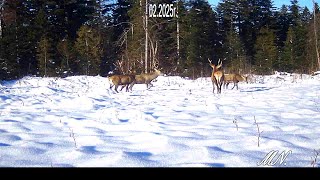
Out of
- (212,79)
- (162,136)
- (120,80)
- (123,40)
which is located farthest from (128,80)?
(162,136)

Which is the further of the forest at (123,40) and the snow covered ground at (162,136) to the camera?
the forest at (123,40)

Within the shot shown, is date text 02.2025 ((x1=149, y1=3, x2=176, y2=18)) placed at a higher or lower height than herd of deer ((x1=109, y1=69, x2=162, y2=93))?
higher

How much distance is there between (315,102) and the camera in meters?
4.90

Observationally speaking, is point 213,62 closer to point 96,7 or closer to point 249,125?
point 96,7

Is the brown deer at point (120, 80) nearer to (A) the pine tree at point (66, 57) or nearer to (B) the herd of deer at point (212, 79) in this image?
(B) the herd of deer at point (212, 79)

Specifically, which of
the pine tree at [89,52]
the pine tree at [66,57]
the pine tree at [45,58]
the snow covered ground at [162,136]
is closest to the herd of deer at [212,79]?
the pine tree at [89,52]

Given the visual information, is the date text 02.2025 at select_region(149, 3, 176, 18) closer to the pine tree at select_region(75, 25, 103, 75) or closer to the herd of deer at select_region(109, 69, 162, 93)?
the herd of deer at select_region(109, 69, 162, 93)

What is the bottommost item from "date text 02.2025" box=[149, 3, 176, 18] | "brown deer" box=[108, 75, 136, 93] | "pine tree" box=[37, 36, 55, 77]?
"brown deer" box=[108, 75, 136, 93]

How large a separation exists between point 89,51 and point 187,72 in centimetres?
435

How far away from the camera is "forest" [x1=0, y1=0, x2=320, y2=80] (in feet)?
18.5

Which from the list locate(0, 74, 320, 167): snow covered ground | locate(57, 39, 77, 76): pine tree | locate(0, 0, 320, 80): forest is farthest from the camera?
locate(57, 39, 77, 76): pine tree

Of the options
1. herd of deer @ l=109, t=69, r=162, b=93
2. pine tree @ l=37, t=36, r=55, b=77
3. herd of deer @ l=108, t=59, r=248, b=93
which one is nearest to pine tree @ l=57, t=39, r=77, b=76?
pine tree @ l=37, t=36, r=55, b=77

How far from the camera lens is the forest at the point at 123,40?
5.62 m

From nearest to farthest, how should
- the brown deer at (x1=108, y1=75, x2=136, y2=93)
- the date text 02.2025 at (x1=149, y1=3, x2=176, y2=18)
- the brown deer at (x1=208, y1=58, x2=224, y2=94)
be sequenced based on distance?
the brown deer at (x1=208, y1=58, x2=224, y2=94), the date text 02.2025 at (x1=149, y1=3, x2=176, y2=18), the brown deer at (x1=108, y1=75, x2=136, y2=93)
